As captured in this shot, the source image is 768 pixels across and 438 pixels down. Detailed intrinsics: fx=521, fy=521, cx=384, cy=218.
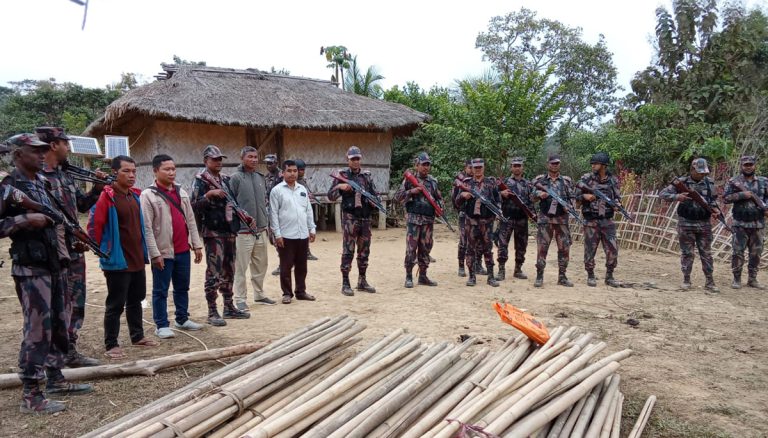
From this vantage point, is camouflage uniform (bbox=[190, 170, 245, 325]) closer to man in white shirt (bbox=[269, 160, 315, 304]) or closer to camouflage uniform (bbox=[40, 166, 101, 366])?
man in white shirt (bbox=[269, 160, 315, 304])

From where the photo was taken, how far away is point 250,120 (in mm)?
12180

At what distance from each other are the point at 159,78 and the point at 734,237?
509 inches

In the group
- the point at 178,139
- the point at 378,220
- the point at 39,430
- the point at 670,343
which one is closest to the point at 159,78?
the point at 178,139

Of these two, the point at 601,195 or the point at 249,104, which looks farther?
the point at 249,104

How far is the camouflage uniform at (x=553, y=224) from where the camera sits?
24.4 ft

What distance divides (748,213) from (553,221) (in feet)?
8.76

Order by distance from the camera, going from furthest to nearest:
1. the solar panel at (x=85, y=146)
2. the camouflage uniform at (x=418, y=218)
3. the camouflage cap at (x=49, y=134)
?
1. the solar panel at (x=85, y=146)
2. the camouflage uniform at (x=418, y=218)
3. the camouflage cap at (x=49, y=134)

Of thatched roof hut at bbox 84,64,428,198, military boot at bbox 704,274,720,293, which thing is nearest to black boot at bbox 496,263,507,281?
military boot at bbox 704,274,720,293

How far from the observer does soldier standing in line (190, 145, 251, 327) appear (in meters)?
5.27

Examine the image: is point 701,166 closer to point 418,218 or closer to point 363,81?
point 418,218

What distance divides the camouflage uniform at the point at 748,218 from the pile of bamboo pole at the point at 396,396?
5389 millimetres

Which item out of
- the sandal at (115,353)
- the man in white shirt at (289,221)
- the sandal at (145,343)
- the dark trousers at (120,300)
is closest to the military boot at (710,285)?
the man in white shirt at (289,221)

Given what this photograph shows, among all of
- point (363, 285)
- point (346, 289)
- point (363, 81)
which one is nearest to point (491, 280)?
point (363, 285)

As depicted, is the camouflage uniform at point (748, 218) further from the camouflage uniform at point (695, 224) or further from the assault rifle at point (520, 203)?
the assault rifle at point (520, 203)
